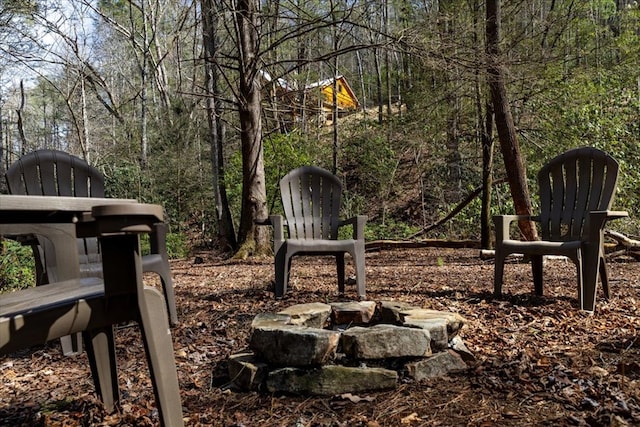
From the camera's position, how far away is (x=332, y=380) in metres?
1.96

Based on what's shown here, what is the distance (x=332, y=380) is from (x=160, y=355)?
0.85 metres

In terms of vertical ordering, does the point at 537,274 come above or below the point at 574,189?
below

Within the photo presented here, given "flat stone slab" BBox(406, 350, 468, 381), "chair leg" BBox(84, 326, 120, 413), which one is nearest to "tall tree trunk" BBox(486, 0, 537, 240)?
"flat stone slab" BBox(406, 350, 468, 381)

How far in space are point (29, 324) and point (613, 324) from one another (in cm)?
289

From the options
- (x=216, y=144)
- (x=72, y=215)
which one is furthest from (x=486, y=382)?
(x=216, y=144)

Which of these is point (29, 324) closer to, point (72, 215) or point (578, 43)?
point (72, 215)

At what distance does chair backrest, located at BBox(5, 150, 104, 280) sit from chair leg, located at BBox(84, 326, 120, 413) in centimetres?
111

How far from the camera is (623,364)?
199 cm

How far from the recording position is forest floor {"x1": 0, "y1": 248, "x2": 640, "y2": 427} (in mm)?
1708

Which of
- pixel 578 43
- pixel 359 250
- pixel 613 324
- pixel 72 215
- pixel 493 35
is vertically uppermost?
pixel 578 43

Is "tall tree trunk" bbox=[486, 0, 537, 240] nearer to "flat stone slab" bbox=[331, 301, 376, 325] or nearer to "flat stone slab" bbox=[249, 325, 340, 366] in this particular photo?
"flat stone slab" bbox=[331, 301, 376, 325]

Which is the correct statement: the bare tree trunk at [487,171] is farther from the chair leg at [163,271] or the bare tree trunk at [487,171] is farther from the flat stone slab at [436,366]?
the chair leg at [163,271]

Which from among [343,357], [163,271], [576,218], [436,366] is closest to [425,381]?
[436,366]

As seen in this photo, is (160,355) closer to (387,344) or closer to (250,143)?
(387,344)
